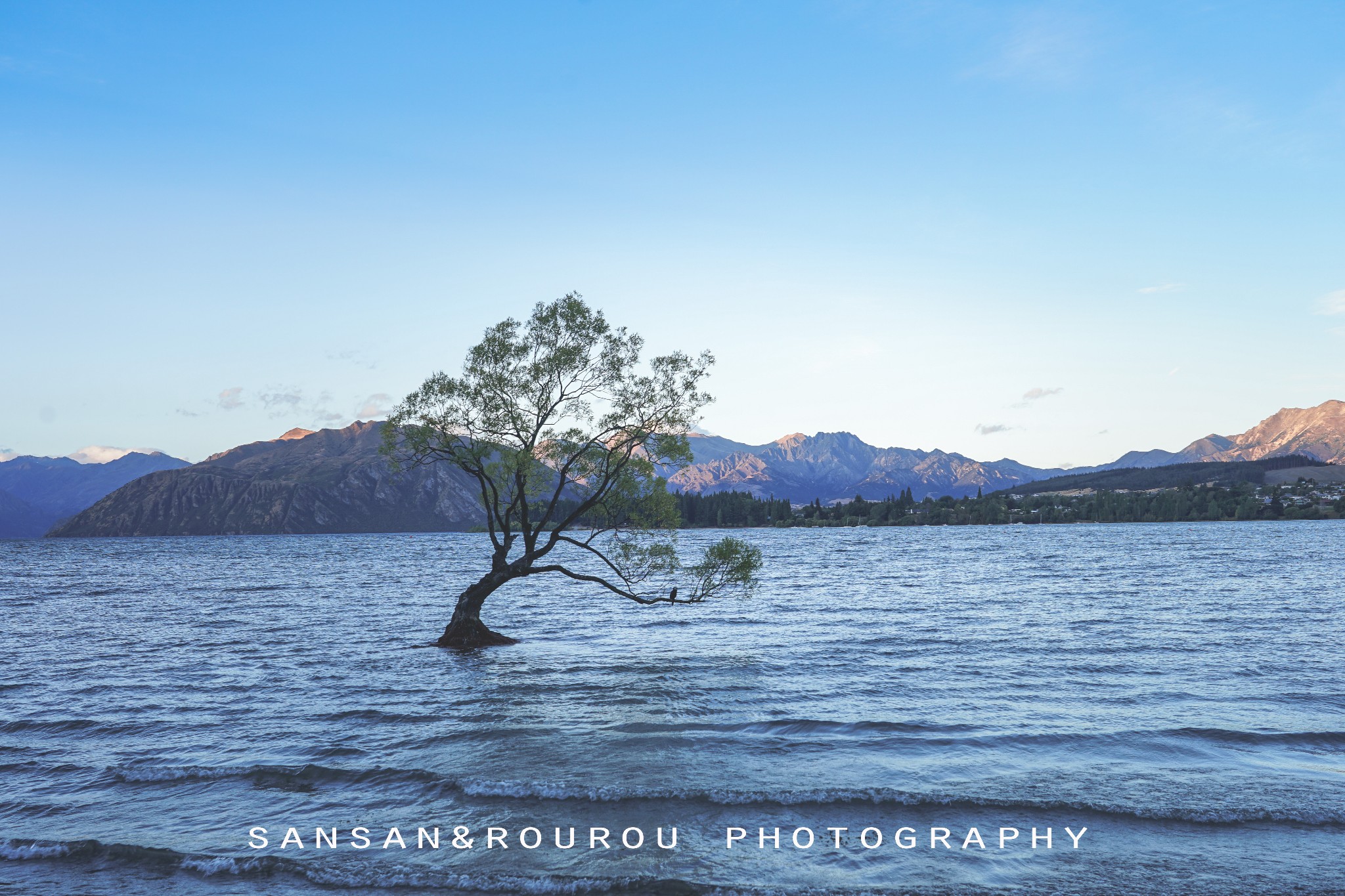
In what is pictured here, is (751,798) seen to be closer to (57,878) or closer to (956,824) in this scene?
(956,824)

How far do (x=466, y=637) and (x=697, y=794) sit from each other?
28951mm

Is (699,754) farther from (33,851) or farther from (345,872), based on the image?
(33,851)

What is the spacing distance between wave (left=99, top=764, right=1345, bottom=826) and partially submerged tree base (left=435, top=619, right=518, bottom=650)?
22.9 metres

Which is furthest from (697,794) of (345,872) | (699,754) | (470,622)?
(470,622)

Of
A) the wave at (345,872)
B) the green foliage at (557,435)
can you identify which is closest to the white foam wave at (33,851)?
the wave at (345,872)

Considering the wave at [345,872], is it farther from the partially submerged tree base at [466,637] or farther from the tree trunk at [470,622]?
the partially submerged tree base at [466,637]

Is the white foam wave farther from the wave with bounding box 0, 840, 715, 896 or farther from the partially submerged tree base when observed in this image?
the partially submerged tree base

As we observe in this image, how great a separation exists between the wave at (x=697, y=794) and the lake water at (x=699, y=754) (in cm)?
9

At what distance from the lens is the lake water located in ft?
51.3

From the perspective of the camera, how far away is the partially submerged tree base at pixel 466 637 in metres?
45.5

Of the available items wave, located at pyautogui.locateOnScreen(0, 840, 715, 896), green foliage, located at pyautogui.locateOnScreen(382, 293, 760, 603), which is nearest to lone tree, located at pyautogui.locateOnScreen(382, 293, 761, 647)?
green foliage, located at pyautogui.locateOnScreen(382, 293, 760, 603)

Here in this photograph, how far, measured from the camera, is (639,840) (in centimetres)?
1688

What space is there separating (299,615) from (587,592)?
30.8m

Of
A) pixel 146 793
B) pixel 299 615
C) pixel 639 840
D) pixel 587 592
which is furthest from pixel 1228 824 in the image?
pixel 587 592
